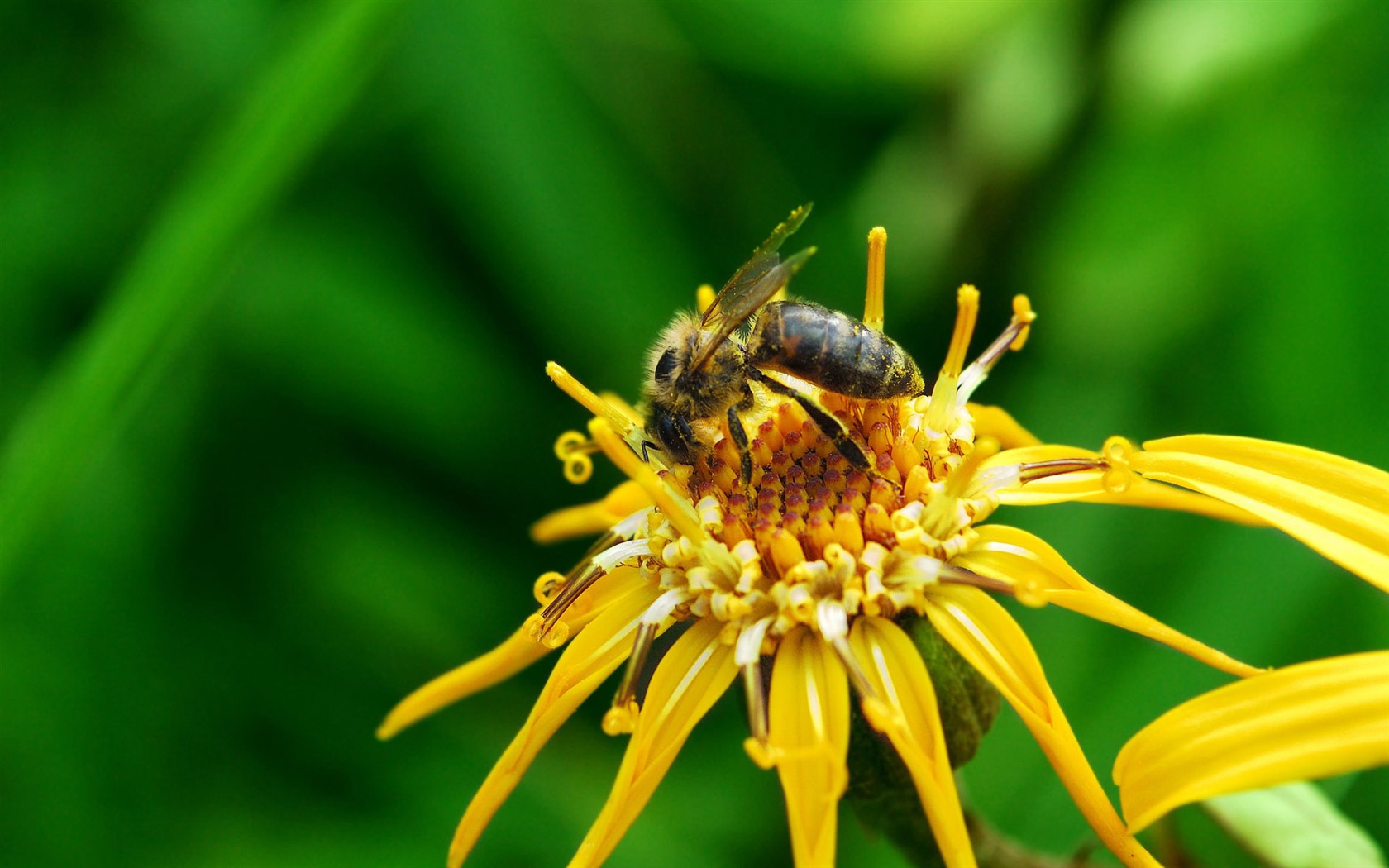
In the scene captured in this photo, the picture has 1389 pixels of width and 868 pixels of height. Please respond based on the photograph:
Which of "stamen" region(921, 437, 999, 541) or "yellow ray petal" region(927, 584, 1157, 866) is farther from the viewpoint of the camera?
"stamen" region(921, 437, 999, 541)

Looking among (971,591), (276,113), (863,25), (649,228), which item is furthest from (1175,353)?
(276,113)

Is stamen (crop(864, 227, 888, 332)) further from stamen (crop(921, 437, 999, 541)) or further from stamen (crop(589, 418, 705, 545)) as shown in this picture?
stamen (crop(589, 418, 705, 545))

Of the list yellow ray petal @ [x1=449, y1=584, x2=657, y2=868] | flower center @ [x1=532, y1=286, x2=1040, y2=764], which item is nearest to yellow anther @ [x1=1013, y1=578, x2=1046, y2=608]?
flower center @ [x1=532, y1=286, x2=1040, y2=764]

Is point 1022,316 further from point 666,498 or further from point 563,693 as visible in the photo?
point 563,693

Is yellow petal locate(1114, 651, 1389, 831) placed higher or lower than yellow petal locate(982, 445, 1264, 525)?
lower

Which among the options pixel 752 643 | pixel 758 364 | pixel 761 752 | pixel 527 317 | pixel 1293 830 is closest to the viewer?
pixel 761 752

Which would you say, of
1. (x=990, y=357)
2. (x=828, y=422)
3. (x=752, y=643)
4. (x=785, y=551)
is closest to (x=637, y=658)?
(x=752, y=643)

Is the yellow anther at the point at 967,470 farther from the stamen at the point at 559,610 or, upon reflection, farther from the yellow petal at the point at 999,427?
the stamen at the point at 559,610
